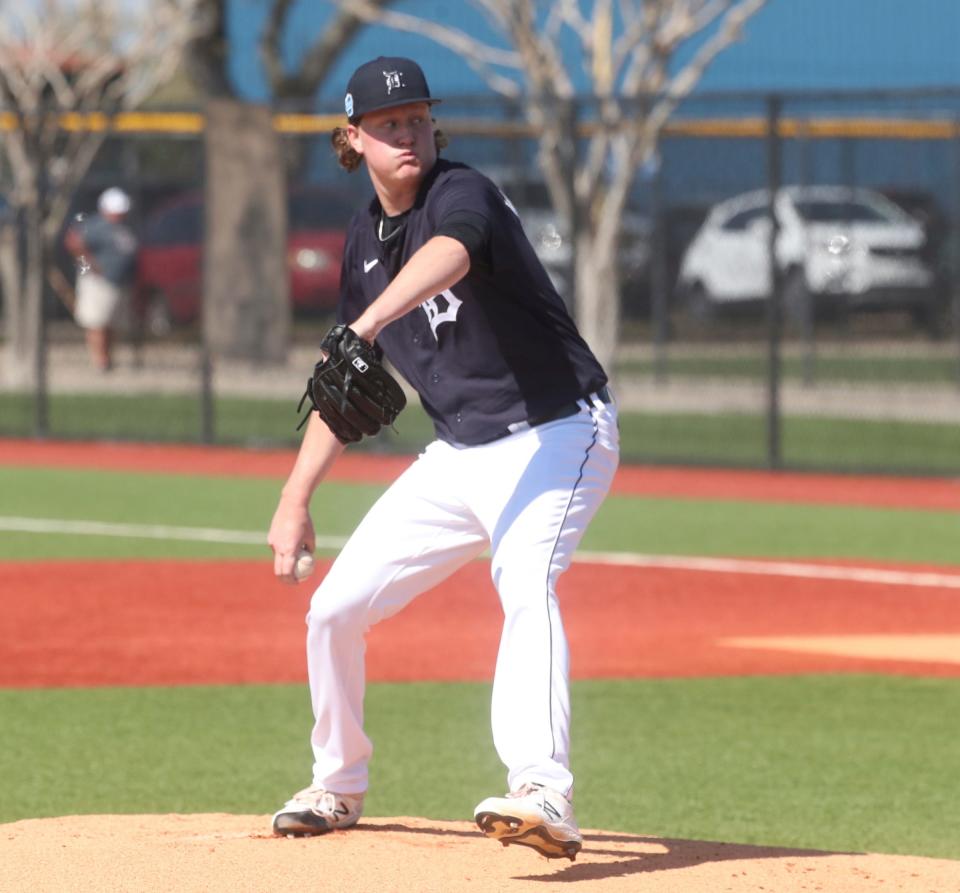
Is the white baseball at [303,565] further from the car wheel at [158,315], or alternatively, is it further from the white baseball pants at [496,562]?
the car wheel at [158,315]

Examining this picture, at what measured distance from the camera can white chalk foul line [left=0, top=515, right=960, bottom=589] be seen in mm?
12109

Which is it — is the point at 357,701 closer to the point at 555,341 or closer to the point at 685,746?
the point at 555,341

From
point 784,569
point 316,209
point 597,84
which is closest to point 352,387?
point 784,569

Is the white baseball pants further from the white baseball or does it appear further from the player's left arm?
the player's left arm

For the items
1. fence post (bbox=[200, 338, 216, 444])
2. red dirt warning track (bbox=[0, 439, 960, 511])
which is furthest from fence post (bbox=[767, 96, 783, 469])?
fence post (bbox=[200, 338, 216, 444])

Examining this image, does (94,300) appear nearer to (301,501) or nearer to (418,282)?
(301,501)

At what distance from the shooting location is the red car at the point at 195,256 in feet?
72.5

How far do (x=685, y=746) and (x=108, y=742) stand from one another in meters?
2.08

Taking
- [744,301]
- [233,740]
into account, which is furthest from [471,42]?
[233,740]

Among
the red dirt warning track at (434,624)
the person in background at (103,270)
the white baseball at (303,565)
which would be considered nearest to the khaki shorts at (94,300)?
the person in background at (103,270)

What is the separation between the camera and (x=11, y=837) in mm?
5734

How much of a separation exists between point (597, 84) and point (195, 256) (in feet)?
18.1

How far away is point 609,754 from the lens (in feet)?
25.5

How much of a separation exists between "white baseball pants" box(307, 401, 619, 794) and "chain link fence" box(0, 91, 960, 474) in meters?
11.1
